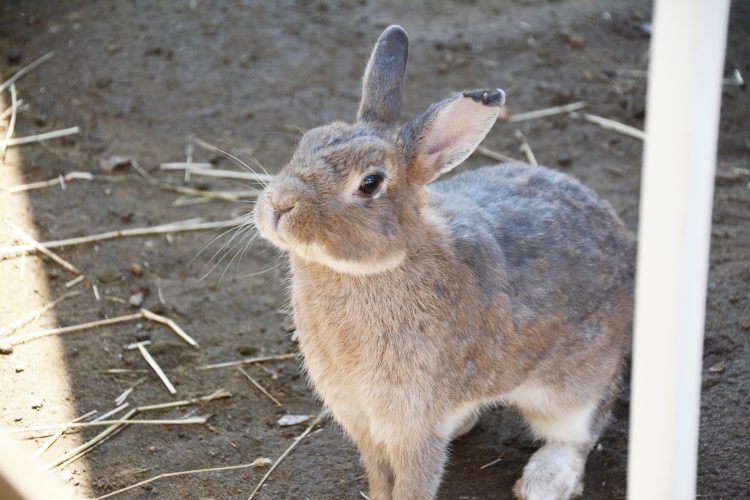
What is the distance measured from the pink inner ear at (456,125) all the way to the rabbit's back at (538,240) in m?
0.30

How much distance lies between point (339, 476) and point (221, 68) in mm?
3341

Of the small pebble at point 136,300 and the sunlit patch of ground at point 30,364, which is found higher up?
the sunlit patch of ground at point 30,364

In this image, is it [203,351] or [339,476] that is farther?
[203,351]

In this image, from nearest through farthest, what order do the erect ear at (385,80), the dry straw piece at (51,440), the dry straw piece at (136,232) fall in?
the erect ear at (385,80)
the dry straw piece at (51,440)
the dry straw piece at (136,232)

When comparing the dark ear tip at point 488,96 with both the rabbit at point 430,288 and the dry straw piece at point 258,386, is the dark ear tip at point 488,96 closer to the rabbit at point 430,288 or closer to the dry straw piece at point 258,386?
the rabbit at point 430,288

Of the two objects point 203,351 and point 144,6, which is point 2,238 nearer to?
point 203,351

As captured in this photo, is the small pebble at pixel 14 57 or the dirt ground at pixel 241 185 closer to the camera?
the dirt ground at pixel 241 185

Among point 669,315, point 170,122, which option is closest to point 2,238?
point 170,122

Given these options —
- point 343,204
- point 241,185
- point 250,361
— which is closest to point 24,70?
point 241,185

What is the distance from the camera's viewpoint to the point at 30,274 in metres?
4.41

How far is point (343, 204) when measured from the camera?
284 centimetres

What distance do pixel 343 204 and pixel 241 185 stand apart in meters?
2.49

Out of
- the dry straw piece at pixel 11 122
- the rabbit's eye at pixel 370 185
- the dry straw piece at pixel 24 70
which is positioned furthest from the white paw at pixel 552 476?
the dry straw piece at pixel 24 70

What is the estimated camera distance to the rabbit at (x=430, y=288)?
289cm
